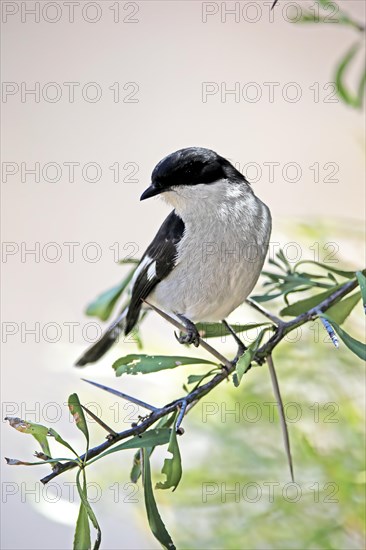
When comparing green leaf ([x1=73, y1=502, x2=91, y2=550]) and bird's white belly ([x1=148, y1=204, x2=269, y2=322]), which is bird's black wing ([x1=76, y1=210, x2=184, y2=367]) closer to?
bird's white belly ([x1=148, y1=204, x2=269, y2=322])

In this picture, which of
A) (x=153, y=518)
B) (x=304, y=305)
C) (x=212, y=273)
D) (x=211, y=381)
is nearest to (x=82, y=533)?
(x=153, y=518)

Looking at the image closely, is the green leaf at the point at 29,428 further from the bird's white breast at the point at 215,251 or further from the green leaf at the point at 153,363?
the bird's white breast at the point at 215,251

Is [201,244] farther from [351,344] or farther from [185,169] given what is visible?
[351,344]

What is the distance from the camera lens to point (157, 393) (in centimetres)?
107

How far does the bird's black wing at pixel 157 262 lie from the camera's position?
1.11 metres

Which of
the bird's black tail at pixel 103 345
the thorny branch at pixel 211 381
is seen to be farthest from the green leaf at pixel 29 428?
the bird's black tail at pixel 103 345

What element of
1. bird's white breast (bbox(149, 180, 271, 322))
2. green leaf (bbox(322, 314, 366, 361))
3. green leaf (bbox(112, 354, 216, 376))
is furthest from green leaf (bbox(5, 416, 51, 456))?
bird's white breast (bbox(149, 180, 271, 322))

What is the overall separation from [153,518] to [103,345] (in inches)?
24.0

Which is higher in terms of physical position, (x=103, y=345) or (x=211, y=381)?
(x=211, y=381)

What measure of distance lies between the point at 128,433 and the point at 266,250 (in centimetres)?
38

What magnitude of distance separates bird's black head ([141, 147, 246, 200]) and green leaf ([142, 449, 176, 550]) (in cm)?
38

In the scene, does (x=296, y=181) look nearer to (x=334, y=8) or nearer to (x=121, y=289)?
(x=121, y=289)

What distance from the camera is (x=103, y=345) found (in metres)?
1.27

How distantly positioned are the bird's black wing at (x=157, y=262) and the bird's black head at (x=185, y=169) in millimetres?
88
